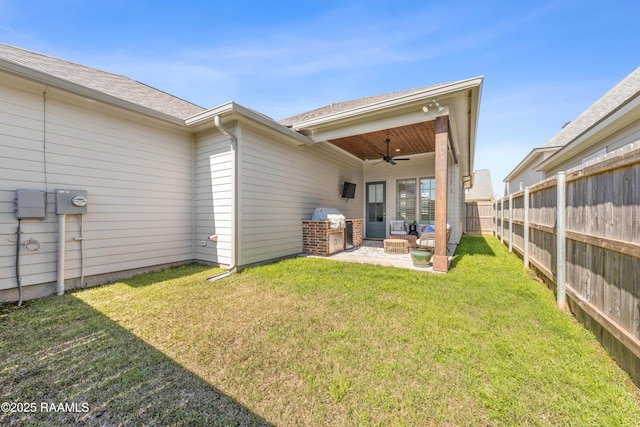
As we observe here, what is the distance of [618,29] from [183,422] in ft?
29.7

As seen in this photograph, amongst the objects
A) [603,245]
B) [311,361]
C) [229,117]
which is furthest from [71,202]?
[603,245]

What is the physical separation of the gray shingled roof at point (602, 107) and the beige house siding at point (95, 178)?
887cm

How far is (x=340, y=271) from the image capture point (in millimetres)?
4480

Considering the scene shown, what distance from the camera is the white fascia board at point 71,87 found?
289 centimetres

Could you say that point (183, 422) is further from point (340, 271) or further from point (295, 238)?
point (295, 238)

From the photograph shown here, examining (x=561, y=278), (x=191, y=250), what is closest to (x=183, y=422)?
(x=561, y=278)

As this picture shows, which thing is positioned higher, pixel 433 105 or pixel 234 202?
pixel 433 105

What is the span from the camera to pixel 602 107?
22.7ft

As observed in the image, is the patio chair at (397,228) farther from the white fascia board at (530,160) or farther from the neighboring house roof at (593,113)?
the white fascia board at (530,160)

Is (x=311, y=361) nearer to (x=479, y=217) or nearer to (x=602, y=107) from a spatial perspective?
(x=602, y=107)

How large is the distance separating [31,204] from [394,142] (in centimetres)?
722

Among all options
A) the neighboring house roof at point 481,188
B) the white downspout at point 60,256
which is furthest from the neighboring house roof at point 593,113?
the neighboring house roof at point 481,188

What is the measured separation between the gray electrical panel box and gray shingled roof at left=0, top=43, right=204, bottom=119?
5.12 feet

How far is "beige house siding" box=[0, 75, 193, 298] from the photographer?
3.14 m
